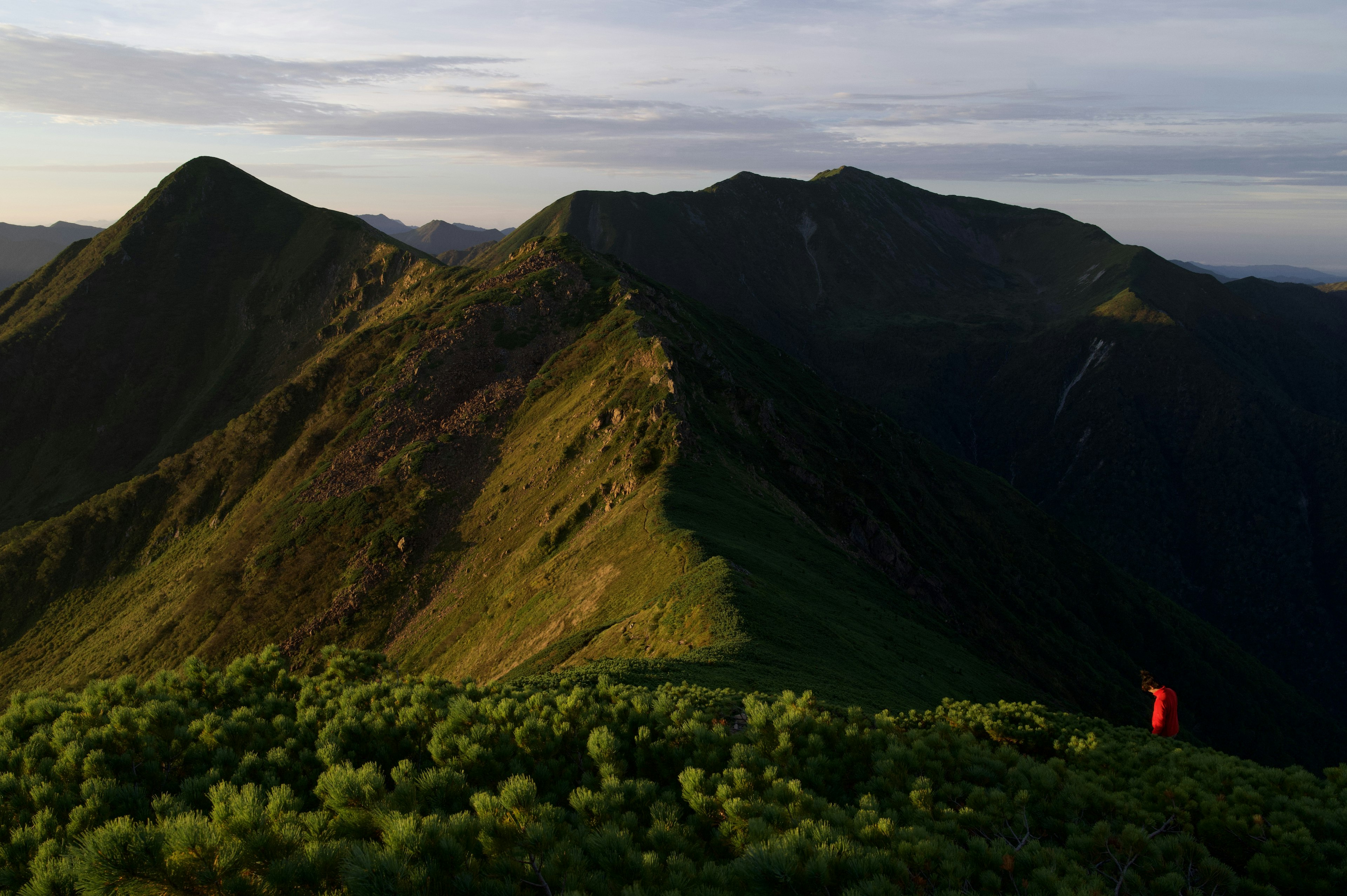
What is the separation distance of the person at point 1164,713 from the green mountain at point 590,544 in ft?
25.5

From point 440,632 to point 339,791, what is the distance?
1521 inches

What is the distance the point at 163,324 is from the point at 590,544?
113 metres

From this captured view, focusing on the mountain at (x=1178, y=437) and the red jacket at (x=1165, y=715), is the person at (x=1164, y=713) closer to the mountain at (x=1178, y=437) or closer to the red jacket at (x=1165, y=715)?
the red jacket at (x=1165, y=715)

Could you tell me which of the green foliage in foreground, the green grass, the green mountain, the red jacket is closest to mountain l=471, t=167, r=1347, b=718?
the green mountain

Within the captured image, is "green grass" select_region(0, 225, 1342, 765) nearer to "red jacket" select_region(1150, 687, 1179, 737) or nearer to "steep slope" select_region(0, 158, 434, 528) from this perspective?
"red jacket" select_region(1150, 687, 1179, 737)

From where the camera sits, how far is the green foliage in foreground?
8.20 m

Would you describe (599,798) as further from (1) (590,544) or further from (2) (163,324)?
(2) (163,324)

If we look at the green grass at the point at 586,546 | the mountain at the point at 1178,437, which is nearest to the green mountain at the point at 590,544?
the green grass at the point at 586,546

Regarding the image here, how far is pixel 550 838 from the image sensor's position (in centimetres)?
916

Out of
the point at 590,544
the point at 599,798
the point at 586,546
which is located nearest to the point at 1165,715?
the point at 599,798

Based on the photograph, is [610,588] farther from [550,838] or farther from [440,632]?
[550,838]

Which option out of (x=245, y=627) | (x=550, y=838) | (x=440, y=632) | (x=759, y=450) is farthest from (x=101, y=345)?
(x=550, y=838)

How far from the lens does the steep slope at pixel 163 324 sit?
100 m

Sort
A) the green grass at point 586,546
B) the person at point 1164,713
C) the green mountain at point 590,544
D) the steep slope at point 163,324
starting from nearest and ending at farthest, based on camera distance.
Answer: the person at point 1164,713 < the green grass at point 586,546 < the green mountain at point 590,544 < the steep slope at point 163,324
